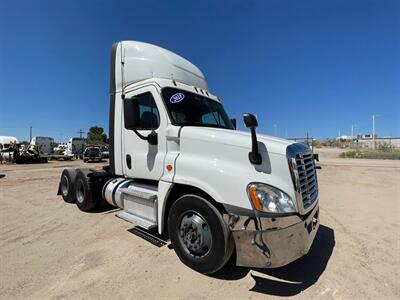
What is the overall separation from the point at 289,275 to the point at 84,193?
16.0 feet

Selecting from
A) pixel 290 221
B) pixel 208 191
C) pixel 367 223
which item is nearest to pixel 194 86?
pixel 208 191

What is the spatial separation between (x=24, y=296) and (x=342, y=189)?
32.8ft

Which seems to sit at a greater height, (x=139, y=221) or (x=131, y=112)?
(x=131, y=112)

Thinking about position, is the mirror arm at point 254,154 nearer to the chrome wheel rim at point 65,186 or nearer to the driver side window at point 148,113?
the driver side window at point 148,113

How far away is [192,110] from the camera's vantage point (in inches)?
175

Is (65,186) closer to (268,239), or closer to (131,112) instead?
(131,112)

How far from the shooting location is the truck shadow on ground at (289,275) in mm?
3043

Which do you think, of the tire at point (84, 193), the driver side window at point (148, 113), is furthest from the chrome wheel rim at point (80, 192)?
the driver side window at point (148, 113)

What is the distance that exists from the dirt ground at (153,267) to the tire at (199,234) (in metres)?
0.20

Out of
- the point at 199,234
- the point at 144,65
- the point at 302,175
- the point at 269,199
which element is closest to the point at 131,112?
the point at 144,65

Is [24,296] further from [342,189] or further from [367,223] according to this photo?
[342,189]

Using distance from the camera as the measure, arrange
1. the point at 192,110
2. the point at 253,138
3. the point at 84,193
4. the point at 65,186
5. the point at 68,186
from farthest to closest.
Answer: the point at 65,186, the point at 68,186, the point at 84,193, the point at 192,110, the point at 253,138

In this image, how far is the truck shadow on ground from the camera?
304cm

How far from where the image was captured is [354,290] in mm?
2998
